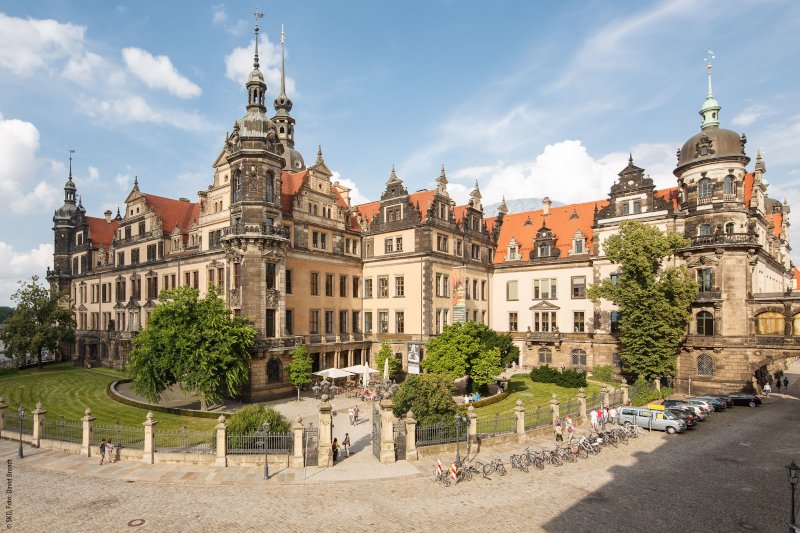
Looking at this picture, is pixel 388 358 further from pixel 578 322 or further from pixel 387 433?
pixel 578 322

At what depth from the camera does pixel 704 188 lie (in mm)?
47062

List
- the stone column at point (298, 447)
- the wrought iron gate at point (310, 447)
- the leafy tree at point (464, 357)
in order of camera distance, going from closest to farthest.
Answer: the stone column at point (298, 447), the wrought iron gate at point (310, 447), the leafy tree at point (464, 357)

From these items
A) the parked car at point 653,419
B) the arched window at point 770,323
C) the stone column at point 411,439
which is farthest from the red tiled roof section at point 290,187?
the arched window at point 770,323

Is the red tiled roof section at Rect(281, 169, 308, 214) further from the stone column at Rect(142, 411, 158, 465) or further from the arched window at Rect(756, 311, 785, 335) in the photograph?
the arched window at Rect(756, 311, 785, 335)

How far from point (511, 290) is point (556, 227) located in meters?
9.65

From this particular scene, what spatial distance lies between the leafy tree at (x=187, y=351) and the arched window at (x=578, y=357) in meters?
36.1

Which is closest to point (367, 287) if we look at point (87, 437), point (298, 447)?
point (298, 447)

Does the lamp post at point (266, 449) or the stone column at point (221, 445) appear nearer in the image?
the lamp post at point (266, 449)

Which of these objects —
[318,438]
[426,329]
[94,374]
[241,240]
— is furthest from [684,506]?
[94,374]

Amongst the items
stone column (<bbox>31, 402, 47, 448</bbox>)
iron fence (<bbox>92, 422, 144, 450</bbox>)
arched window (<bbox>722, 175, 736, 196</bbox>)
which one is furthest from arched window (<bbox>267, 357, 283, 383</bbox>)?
arched window (<bbox>722, 175, 736, 196</bbox>)

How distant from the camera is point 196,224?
51.9 m

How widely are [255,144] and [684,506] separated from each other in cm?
3971

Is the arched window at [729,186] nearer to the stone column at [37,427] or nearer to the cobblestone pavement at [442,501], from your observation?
the cobblestone pavement at [442,501]

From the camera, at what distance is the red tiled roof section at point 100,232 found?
70.6m
